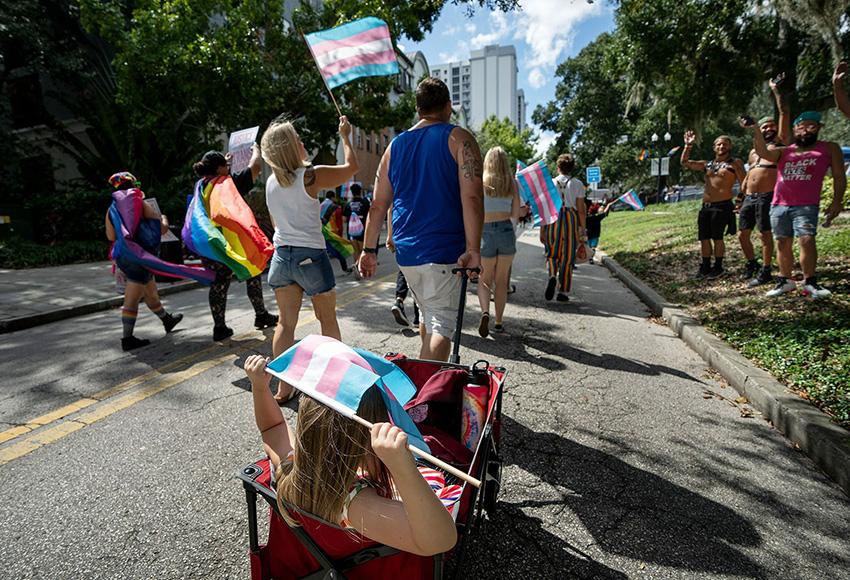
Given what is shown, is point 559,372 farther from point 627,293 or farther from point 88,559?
point 627,293

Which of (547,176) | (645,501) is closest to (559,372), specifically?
(645,501)

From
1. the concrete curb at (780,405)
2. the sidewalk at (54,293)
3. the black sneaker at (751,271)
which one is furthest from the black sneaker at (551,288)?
the sidewalk at (54,293)

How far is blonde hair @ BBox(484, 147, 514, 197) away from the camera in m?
5.16

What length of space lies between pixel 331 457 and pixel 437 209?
5.89 feet

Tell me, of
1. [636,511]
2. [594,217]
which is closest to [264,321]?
[636,511]

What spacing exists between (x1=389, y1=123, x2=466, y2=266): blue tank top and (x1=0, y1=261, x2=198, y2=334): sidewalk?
6.32 m

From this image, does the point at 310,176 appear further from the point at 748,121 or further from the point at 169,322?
the point at 748,121

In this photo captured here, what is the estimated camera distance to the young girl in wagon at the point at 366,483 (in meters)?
1.30

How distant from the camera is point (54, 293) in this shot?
27.1 feet

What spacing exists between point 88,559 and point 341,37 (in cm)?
417

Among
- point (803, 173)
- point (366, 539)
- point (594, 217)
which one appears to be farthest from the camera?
point (594, 217)

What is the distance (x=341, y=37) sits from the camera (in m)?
4.35

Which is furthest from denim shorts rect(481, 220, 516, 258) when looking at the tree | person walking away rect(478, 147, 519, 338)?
the tree

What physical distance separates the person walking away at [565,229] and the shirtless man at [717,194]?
1.83 metres
